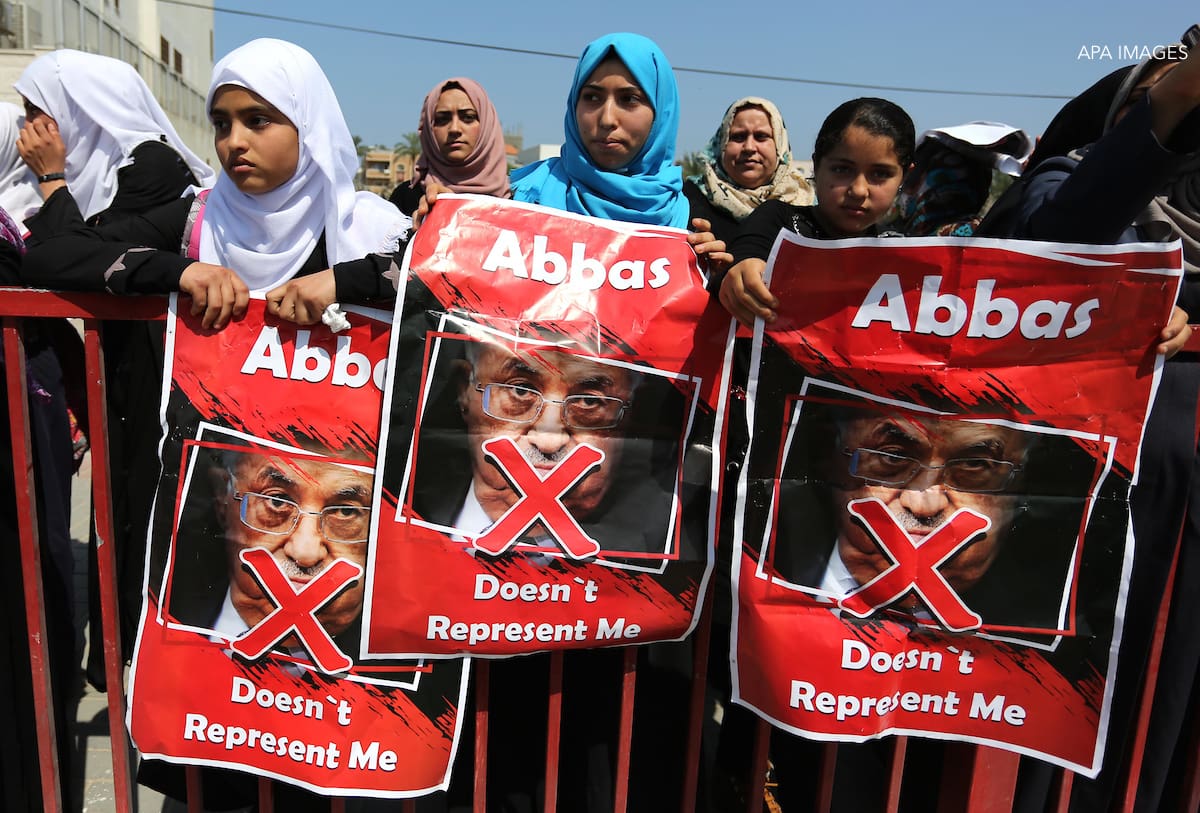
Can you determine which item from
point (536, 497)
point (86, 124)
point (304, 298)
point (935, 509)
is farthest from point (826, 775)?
point (86, 124)

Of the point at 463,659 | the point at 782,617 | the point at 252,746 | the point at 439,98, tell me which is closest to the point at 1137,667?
the point at 782,617

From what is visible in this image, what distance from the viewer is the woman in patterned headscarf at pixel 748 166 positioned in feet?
13.2

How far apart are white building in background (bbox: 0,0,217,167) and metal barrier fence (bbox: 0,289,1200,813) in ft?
54.7

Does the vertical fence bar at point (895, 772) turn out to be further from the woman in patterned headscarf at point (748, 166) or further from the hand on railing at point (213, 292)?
the woman in patterned headscarf at point (748, 166)

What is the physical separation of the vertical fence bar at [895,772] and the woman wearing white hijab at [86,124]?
9.82 ft

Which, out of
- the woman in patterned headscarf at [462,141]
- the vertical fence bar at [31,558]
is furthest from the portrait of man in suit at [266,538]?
the woman in patterned headscarf at [462,141]

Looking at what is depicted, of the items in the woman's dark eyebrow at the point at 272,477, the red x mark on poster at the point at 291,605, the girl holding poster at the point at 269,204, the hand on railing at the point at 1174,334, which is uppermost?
the girl holding poster at the point at 269,204

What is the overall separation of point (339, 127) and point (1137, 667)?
2547 millimetres

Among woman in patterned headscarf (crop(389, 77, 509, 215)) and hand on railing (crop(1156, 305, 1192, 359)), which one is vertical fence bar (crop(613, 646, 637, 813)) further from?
woman in patterned headscarf (crop(389, 77, 509, 215))

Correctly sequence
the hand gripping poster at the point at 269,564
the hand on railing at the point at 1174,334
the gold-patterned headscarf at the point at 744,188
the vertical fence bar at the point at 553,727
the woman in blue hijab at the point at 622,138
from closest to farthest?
the hand on railing at the point at 1174,334
the hand gripping poster at the point at 269,564
the vertical fence bar at the point at 553,727
the woman in blue hijab at the point at 622,138
the gold-patterned headscarf at the point at 744,188

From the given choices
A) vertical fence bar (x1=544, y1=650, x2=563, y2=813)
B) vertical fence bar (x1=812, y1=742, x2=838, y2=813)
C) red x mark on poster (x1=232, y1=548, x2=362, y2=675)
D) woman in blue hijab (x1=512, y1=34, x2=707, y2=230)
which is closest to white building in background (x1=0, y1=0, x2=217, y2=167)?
woman in blue hijab (x1=512, y1=34, x2=707, y2=230)

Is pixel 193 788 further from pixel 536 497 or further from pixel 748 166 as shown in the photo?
pixel 748 166

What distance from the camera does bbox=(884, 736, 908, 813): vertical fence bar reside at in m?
1.93

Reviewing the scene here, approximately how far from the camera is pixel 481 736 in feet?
6.41
